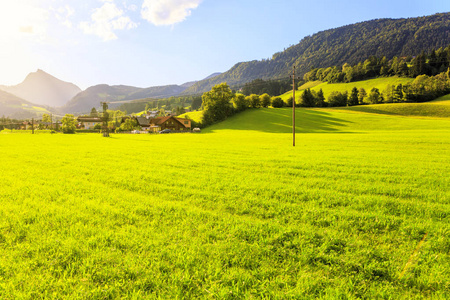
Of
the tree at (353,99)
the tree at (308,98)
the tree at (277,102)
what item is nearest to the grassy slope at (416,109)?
the tree at (353,99)

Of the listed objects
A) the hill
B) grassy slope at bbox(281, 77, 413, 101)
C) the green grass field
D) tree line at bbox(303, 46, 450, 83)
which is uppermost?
tree line at bbox(303, 46, 450, 83)

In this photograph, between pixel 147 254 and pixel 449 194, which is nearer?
pixel 147 254

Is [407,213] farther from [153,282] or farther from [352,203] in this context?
[153,282]

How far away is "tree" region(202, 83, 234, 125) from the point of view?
98.9 m

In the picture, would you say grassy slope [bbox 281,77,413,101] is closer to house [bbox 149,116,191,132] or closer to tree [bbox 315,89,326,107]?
tree [bbox 315,89,326,107]

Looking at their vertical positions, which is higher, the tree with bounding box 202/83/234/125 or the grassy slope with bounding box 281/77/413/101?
the grassy slope with bounding box 281/77/413/101

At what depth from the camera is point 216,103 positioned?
9862 centimetres

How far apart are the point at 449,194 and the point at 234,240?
8.97m

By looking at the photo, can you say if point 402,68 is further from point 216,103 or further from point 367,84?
point 216,103

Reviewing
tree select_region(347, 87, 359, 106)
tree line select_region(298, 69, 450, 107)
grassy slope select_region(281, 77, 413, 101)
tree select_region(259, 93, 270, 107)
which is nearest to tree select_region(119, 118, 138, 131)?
tree select_region(259, 93, 270, 107)

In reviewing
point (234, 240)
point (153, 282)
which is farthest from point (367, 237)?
point (153, 282)

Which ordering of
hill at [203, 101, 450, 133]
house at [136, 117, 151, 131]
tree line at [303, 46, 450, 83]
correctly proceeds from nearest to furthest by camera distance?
hill at [203, 101, 450, 133], house at [136, 117, 151, 131], tree line at [303, 46, 450, 83]

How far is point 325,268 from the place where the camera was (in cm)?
421

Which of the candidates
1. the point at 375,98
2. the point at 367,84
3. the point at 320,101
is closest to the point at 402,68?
the point at 367,84
